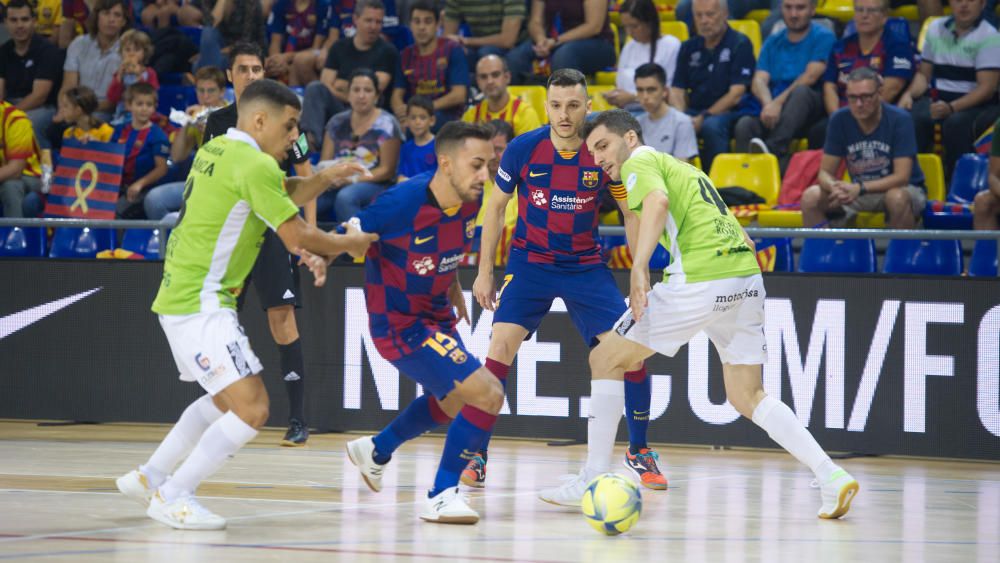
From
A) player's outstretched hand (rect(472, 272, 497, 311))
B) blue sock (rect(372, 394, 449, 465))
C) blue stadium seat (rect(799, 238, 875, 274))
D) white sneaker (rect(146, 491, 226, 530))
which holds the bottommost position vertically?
white sneaker (rect(146, 491, 226, 530))

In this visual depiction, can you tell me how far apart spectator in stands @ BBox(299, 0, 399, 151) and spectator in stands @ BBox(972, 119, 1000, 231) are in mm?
5539

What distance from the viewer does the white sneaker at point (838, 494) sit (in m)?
6.34

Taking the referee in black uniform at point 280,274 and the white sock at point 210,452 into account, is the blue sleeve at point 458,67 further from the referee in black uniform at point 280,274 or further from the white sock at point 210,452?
the white sock at point 210,452

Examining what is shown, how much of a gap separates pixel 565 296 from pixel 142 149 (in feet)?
19.4

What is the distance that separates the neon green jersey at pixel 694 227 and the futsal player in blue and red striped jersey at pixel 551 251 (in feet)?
2.44

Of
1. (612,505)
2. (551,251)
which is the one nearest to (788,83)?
(551,251)

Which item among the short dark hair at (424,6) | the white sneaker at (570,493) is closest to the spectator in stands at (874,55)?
the short dark hair at (424,6)

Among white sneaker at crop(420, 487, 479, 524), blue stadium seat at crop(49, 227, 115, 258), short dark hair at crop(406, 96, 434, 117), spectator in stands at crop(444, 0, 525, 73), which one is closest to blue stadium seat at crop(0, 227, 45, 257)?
blue stadium seat at crop(49, 227, 115, 258)

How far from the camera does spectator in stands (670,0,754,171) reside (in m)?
12.0

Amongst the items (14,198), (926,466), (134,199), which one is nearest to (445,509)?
(926,466)

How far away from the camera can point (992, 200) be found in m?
9.95

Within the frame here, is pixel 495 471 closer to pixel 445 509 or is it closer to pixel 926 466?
pixel 445 509

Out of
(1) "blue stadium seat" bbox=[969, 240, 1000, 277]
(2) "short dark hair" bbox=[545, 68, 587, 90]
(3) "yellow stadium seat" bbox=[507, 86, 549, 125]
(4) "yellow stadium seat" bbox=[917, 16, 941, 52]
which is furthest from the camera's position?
(3) "yellow stadium seat" bbox=[507, 86, 549, 125]

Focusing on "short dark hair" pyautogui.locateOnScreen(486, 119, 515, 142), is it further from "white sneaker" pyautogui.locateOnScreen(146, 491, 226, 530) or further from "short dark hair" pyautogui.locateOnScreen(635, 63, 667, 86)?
"white sneaker" pyautogui.locateOnScreen(146, 491, 226, 530)
